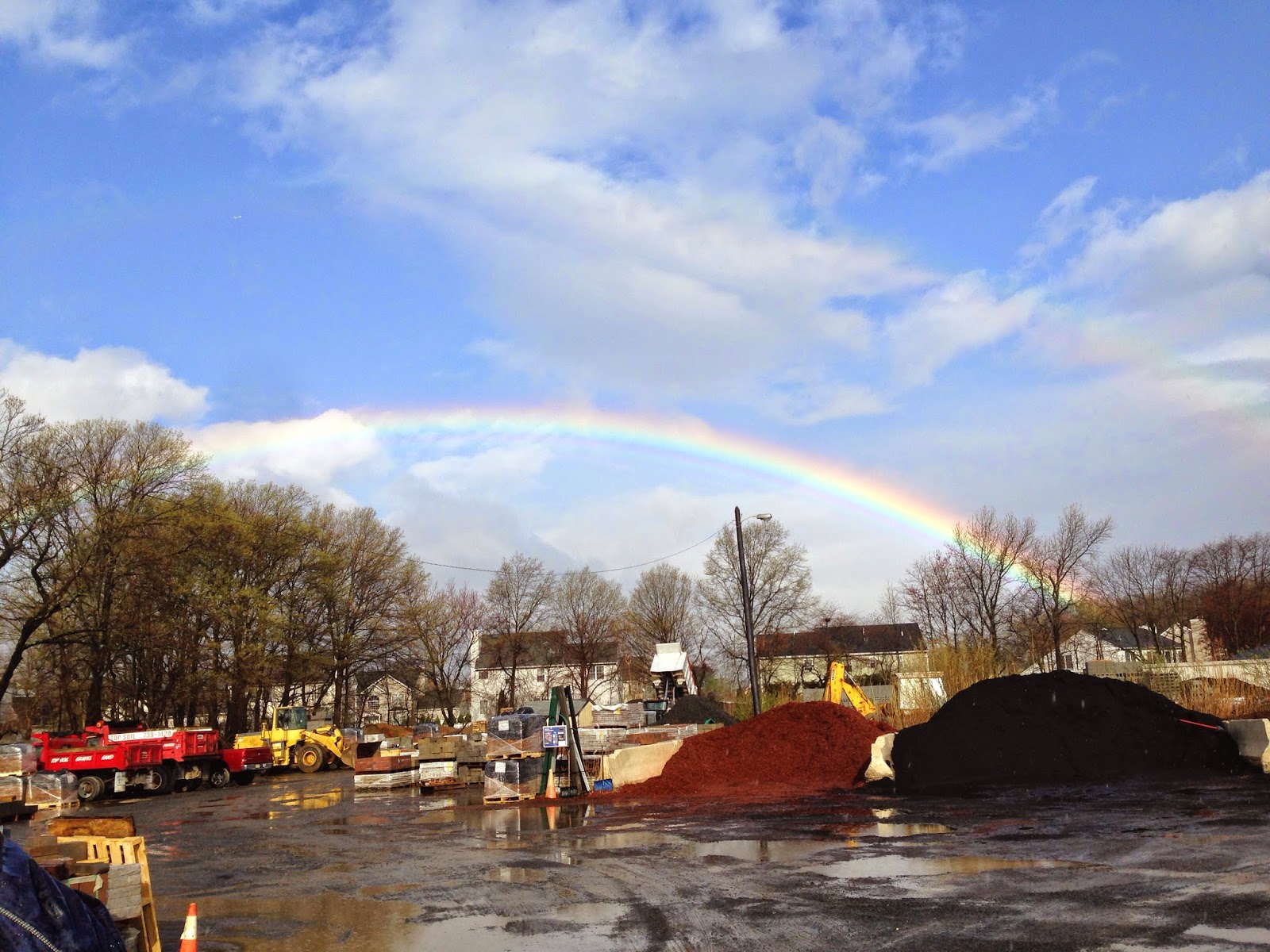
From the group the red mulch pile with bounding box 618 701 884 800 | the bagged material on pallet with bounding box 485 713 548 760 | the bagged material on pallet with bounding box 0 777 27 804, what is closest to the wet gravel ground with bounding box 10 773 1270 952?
the bagged material on pallet with bounding box 0 777 27 804

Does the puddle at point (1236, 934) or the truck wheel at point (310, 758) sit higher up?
the puddle at point (1236, 934)

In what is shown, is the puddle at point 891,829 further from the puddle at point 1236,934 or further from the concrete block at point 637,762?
the concrete block at point 637,762

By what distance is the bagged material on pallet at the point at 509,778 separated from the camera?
76.4 ft

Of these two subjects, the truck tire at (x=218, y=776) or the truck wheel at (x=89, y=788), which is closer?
the truck wheel at (x=89, y=788)

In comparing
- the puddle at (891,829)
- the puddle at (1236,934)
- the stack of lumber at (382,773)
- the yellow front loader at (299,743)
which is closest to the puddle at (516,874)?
the puddle at (891,829)

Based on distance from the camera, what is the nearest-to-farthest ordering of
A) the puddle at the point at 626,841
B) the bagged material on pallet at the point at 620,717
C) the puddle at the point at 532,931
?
1. the puddle at the point at 532,931
2. the puddle at the point at 626,841
3. the bagged material on pallet at the point at 620,717

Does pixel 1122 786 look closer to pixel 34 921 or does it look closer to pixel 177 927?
pixel 177 927

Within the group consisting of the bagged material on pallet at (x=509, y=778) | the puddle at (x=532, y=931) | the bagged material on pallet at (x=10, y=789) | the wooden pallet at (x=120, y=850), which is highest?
the wooden pallet at (x=120, y=850)

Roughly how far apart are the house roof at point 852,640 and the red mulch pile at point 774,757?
51.8m

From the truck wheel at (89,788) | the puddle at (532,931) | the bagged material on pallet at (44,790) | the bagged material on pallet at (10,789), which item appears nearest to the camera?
the puddle at (532,931)

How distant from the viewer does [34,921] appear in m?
4.38

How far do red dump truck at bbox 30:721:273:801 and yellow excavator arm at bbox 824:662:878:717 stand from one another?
20867 millimetres

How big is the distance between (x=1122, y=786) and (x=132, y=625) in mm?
38502

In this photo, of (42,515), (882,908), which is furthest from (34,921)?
(42,515)
